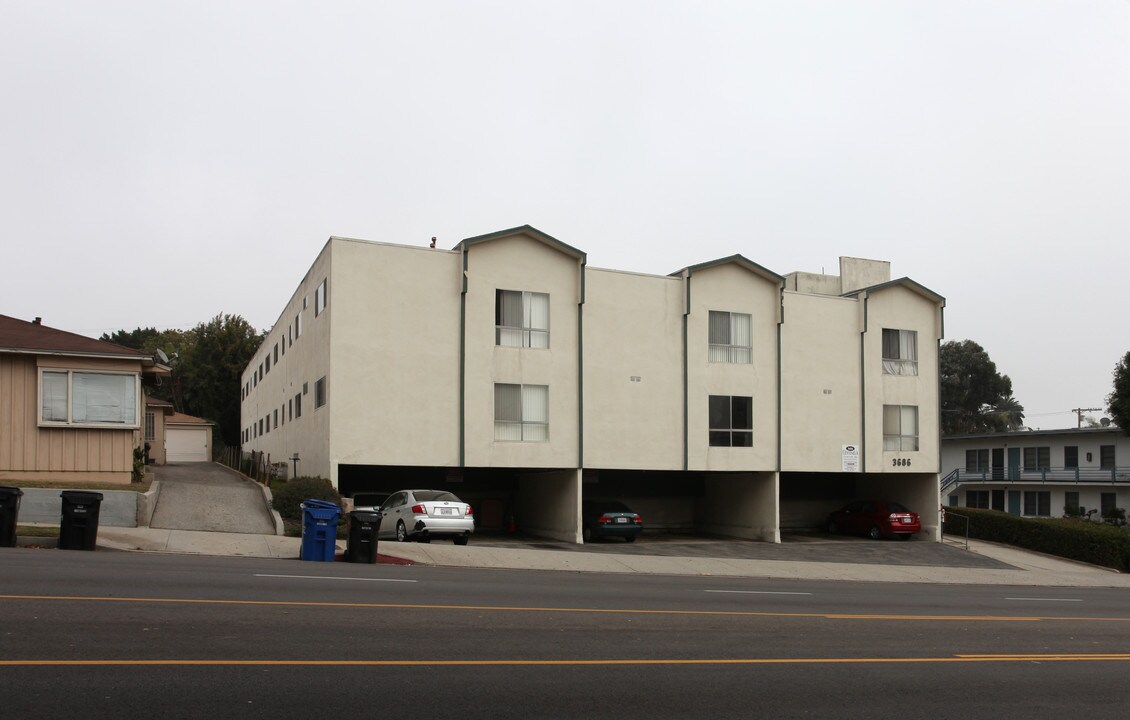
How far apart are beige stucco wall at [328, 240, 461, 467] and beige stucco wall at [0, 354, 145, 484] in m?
5.75

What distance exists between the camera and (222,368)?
66125 mm

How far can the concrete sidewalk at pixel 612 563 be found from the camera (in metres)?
20.5

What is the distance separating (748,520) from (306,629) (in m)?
26.7

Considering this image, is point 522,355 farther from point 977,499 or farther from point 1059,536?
point 977,499

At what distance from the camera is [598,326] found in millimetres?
31078

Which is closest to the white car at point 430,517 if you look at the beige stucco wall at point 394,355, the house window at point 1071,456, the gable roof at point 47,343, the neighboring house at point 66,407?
the beige stucco wall at point 394,355

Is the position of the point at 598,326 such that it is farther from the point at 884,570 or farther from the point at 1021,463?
the point at 1021,463

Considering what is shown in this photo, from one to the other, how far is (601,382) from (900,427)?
41.3 feet

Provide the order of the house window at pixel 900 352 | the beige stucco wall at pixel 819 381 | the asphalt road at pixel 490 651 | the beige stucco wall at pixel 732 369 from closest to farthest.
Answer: the asphalt road at pixel 490 651
the beige stucco wall at pixel 732 369
the beige stucco wall at pixel 819 381
the house window at pixel 900 352

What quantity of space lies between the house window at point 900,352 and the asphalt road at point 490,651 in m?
21.1

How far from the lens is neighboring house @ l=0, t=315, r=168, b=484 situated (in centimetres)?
2336

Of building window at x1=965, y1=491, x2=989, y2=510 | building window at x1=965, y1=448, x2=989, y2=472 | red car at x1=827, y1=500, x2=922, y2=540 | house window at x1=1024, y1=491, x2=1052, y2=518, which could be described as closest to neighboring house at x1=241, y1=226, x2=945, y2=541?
red car at x1=827, y1=500, x2=922, y2=540

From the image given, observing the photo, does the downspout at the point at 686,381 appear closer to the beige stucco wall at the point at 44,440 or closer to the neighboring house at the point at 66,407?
the neighboring house at the point at 66,407

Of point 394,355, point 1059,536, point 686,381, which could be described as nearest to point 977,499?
point 1059,536
